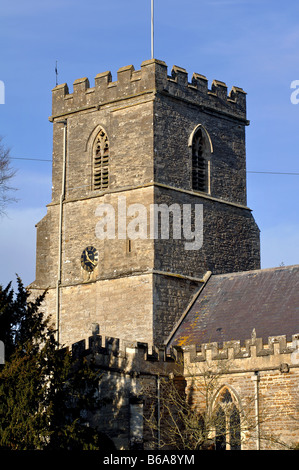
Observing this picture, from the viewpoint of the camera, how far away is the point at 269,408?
29.6 metres

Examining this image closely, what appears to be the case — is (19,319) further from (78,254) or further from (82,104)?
(82,104)

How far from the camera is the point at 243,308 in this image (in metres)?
33.3

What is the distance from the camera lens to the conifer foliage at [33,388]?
78.4 ft

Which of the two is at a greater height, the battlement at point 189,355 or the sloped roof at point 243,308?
the sloped roof at point 243,308

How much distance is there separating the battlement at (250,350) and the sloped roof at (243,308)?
64 cm

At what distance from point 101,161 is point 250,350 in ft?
32.1

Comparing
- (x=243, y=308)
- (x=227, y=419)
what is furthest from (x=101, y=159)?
(x=227, y=419)

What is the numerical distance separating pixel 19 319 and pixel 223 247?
494 inches

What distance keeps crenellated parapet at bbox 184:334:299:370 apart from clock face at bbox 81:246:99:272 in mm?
5472

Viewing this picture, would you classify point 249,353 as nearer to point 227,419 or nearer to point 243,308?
point 227,419
